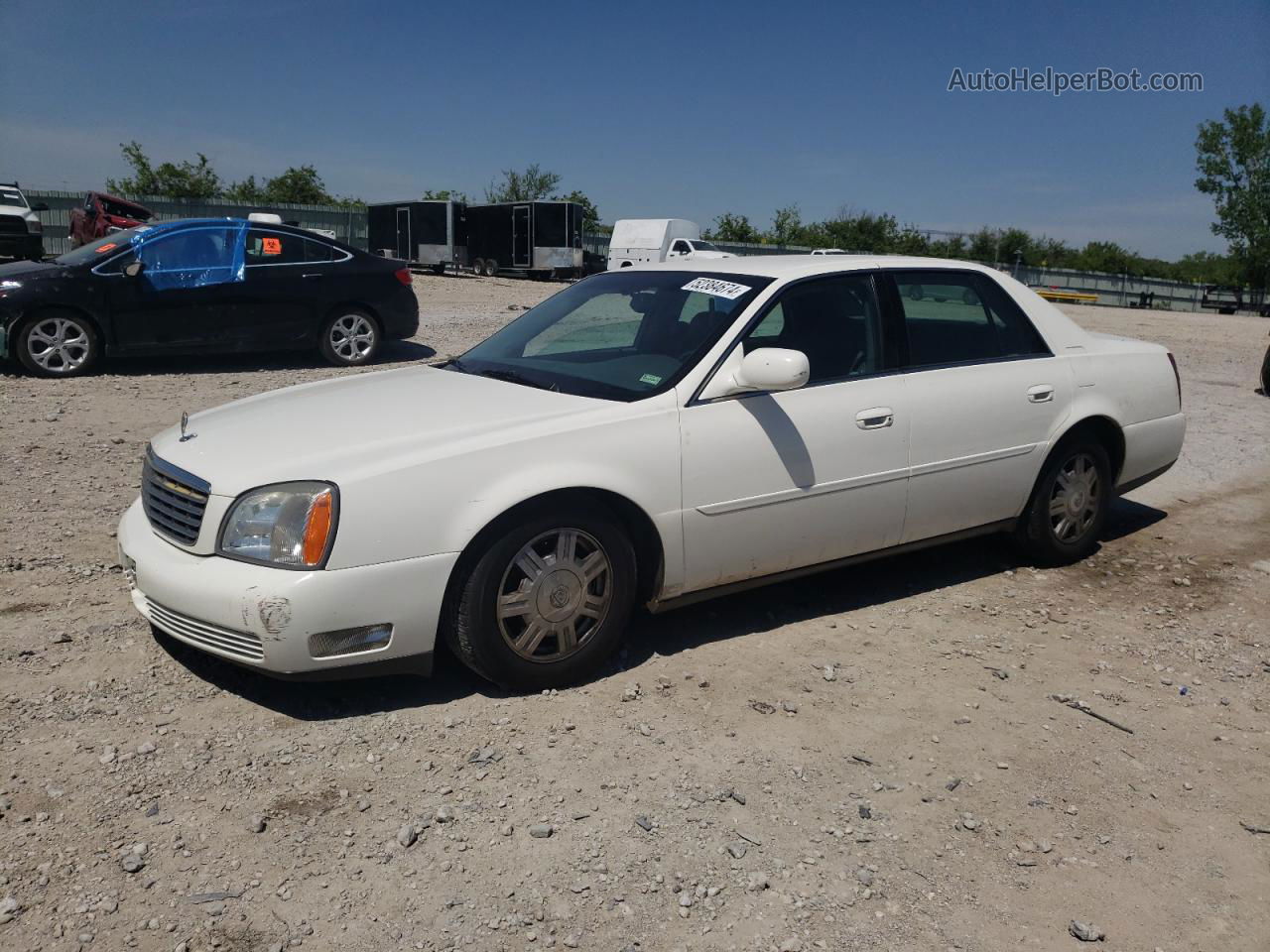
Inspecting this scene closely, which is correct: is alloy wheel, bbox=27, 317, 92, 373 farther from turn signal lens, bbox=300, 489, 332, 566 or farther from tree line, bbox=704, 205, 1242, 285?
tree line, bbox=704, 205, 1242, 285

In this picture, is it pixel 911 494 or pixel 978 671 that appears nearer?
pixel 978 671

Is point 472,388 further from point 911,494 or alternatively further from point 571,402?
point 911,494

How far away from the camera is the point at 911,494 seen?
4.75 m

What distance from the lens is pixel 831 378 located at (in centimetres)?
457

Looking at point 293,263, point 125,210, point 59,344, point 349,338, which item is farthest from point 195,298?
point 125,210

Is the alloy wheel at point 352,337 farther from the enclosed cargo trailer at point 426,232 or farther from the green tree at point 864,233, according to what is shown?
the green tree at point 864,233

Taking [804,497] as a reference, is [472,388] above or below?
above

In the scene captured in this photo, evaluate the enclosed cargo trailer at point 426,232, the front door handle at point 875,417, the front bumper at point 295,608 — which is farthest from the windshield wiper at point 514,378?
the enclosed cargo trailer at point 426,232

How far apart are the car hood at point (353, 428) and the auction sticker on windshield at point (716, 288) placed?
859 millimetres

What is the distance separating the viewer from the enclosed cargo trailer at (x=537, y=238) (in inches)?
1314

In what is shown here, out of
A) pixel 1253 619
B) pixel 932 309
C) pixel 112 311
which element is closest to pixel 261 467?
pixel 932 309

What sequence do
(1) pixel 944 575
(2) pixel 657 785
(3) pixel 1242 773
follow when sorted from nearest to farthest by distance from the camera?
(2) pixel 657 785
(3) pixel 1242 773
(1) pixel 944 575

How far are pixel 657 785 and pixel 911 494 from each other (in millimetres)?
2049

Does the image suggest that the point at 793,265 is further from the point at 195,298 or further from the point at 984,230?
the point at 984,230
